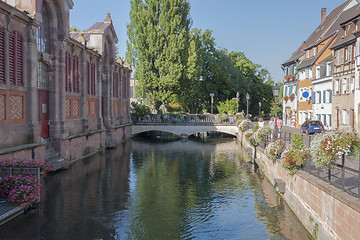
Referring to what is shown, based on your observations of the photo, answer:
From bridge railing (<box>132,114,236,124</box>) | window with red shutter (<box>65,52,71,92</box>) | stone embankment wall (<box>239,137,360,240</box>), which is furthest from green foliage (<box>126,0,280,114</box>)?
stone embankment wall (<box>239,137,360,240</box>)

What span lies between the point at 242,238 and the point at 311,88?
3706cm

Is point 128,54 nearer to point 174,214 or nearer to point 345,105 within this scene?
point 345,105

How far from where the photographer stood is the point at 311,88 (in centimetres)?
4425

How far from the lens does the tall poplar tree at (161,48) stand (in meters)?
44.1

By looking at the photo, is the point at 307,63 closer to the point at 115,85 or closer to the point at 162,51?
the point at 162,51

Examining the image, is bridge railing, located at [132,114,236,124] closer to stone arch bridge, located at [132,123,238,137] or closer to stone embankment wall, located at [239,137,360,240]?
stone arch bridge, located at [132,123,238,137]

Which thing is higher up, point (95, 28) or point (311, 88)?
point (95, 28)

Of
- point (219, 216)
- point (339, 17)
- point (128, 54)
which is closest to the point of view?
point (219, 216)

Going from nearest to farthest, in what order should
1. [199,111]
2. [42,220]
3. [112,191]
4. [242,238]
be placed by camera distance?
1. [242,238]
2. [42,220]
3. [112,191]
4. [199,111]

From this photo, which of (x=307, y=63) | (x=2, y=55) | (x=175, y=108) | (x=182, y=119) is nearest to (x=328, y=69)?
(x=307, y=63)

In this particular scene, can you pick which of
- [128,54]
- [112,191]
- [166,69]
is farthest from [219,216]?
[128,54]

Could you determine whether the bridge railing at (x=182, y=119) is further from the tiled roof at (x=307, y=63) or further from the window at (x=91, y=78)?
the window at (x=91, y=78)

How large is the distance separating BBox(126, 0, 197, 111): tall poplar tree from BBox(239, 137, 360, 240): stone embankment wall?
31.7 m

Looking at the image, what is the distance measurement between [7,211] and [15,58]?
8.01 metres
